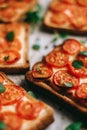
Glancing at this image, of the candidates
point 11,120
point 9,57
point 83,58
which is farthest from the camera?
point 9,57

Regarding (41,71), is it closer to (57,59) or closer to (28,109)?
(57,59)

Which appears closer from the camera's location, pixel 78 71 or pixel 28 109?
pixel 28 109

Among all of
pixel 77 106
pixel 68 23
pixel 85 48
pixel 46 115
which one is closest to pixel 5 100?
pixel 46 115

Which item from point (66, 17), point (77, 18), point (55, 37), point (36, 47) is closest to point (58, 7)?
point (66, 17)

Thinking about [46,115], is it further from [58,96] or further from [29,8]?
[29,8]

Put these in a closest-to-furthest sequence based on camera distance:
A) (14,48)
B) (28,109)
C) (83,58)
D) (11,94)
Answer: (28,109)
(11,94)
(83,58)
(14,48)

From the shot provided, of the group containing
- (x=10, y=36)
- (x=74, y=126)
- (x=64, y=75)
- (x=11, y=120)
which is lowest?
(x=74, y=126)
